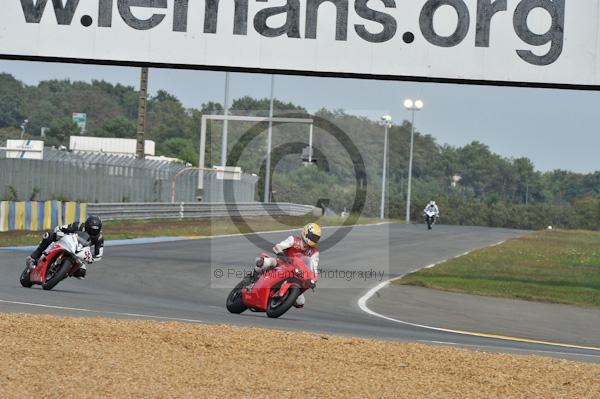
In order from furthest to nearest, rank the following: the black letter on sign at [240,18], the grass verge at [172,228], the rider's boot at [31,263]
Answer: the grass verge at [172,228] < the black letter on sign at [240,18] < the rider's boot at [31,263]

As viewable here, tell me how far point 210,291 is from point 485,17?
700 centimetres

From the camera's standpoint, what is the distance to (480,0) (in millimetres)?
18453

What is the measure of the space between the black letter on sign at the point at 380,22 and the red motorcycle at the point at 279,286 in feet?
19.1

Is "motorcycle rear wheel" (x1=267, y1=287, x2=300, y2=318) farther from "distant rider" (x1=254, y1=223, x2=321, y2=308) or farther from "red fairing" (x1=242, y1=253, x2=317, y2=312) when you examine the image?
"distant rider" (x1=254, y1=223, x2=321, y2=308)

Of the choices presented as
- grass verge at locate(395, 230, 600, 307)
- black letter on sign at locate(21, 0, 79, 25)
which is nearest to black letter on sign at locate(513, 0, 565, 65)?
grass verge at locate(395, 230, 600, 307)

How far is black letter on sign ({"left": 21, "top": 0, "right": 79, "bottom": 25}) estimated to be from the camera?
18.9 m

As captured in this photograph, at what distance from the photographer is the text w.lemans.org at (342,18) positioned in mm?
18469

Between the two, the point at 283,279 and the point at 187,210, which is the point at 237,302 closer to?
the point at 283,279

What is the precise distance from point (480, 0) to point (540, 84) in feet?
6.15

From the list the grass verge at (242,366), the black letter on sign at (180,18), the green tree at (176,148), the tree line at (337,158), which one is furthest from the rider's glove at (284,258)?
the green tree at (176,148)

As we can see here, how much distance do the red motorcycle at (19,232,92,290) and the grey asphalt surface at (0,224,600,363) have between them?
0.85ft

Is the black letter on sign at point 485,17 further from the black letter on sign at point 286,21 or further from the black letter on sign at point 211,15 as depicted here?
the black letter on sign at point 211,15

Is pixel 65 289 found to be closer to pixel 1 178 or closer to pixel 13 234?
pixel 13 234

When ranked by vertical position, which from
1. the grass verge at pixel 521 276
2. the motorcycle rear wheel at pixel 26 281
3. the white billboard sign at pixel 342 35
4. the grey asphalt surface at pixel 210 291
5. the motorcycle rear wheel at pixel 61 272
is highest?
the white billboard sign at pixel 342 35
